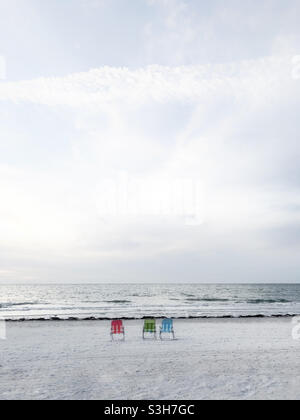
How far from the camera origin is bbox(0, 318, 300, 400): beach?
6.48 m

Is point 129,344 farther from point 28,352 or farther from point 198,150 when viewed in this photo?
point 198,150

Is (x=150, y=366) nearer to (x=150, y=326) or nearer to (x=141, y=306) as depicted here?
(x=150, y=326)

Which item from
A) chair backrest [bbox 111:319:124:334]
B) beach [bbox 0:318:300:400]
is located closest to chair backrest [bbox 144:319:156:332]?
beach [bbox 0:318:300:400]

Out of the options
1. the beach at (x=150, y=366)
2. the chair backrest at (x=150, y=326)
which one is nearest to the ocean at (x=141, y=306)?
the beach at (x=150, y=366)

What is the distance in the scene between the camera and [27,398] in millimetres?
6148

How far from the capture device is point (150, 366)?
27.6ft

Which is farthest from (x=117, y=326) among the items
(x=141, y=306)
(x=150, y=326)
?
(x=141, y=306)

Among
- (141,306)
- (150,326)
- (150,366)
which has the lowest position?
(141,306)

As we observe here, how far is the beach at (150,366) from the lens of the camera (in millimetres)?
6480

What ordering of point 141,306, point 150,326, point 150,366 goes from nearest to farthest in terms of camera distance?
point 150,366, point 150,326, point 141,306

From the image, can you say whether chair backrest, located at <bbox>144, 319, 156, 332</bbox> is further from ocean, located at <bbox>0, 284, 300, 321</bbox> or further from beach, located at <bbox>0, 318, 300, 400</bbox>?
ocean, located at <bbox>0, 284, 300, 321</bbox>

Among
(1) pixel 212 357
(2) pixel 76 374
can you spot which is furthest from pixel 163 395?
(1) pixel 212 357

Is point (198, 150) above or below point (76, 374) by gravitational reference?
above
